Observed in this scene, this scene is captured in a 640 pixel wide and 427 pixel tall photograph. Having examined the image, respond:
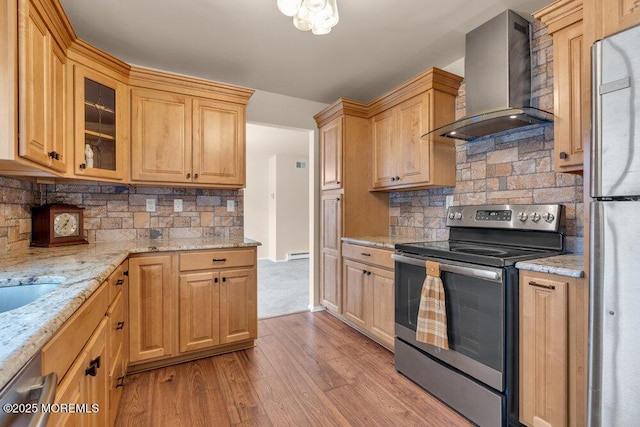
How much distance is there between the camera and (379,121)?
120 inches

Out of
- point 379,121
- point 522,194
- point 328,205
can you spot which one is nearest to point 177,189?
point 328,205

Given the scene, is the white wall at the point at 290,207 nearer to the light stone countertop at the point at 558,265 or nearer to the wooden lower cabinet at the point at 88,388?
the wooden lower cabinet at the point at 88,388

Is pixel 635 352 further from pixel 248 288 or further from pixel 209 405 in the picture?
pixel 248 288

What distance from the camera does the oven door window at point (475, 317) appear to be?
1.59 m

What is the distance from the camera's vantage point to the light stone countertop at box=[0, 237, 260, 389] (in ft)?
2.06

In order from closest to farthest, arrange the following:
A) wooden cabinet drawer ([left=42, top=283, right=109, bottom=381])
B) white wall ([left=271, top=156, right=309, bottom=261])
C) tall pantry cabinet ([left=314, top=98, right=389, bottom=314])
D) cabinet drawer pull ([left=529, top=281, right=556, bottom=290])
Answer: wooden cabinet drawer ([left=42, top=283, right=109, bottom=381]) < cabinet drawer pull ([left=529, top=281, right=556, bottom=290]) < tall pantry cabinet ([left=314, top=98, right=389, bottom=314]) < white wall ([left=271, top=156, right=309, bottom=261])

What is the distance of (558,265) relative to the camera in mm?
1444

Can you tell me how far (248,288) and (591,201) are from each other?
221 centimetres

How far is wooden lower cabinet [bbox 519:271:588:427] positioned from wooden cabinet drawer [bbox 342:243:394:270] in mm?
1014

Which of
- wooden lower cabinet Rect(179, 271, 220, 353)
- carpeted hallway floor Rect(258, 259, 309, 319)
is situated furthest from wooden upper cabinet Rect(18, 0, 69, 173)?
carpeted hallway floor Rect(258, 259, 309, 319)

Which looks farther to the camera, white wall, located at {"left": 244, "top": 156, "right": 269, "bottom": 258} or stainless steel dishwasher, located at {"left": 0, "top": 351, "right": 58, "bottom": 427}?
white wall, located at {"left": 244, "top": 156, "right": 269, "bottom": 258}

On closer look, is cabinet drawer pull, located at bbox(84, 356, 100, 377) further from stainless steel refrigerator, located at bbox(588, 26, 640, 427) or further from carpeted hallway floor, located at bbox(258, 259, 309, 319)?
carpeted hallway floor, located at bbox(258, 259, 309, 319)

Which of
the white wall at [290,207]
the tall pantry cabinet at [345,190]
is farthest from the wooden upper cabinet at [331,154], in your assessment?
the white wall at [290,207]

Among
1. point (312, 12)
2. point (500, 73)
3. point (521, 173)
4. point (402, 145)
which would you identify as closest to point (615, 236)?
point (521, 173)
